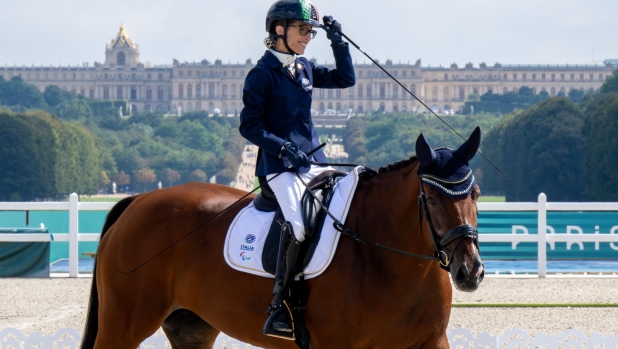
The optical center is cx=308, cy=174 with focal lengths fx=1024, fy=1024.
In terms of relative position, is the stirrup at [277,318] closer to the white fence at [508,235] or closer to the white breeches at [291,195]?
the white breeches at [291,195]

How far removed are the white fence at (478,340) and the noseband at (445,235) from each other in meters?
2.64

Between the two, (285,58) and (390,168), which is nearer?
(390,168)

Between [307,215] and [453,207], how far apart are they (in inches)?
29.2

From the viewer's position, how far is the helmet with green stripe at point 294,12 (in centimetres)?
458

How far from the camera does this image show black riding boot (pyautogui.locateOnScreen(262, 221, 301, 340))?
432cm

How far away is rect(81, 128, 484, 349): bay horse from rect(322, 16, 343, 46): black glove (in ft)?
2.21

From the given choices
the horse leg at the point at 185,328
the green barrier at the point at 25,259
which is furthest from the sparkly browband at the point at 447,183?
the green barrier at the point at 25,259

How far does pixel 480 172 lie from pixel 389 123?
40.1 metres

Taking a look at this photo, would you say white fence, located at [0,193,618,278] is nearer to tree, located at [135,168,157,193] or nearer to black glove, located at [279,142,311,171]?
black glove, located at [279,142,311,171]

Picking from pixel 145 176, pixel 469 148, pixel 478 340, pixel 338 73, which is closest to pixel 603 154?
pixel 478 340

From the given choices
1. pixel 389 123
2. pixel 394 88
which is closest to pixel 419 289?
pixel 389 123

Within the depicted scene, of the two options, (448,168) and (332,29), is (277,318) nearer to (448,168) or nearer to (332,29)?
(448,168)

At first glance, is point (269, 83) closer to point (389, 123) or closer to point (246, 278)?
point (246, 278)

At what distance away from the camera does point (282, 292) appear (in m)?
4.37
